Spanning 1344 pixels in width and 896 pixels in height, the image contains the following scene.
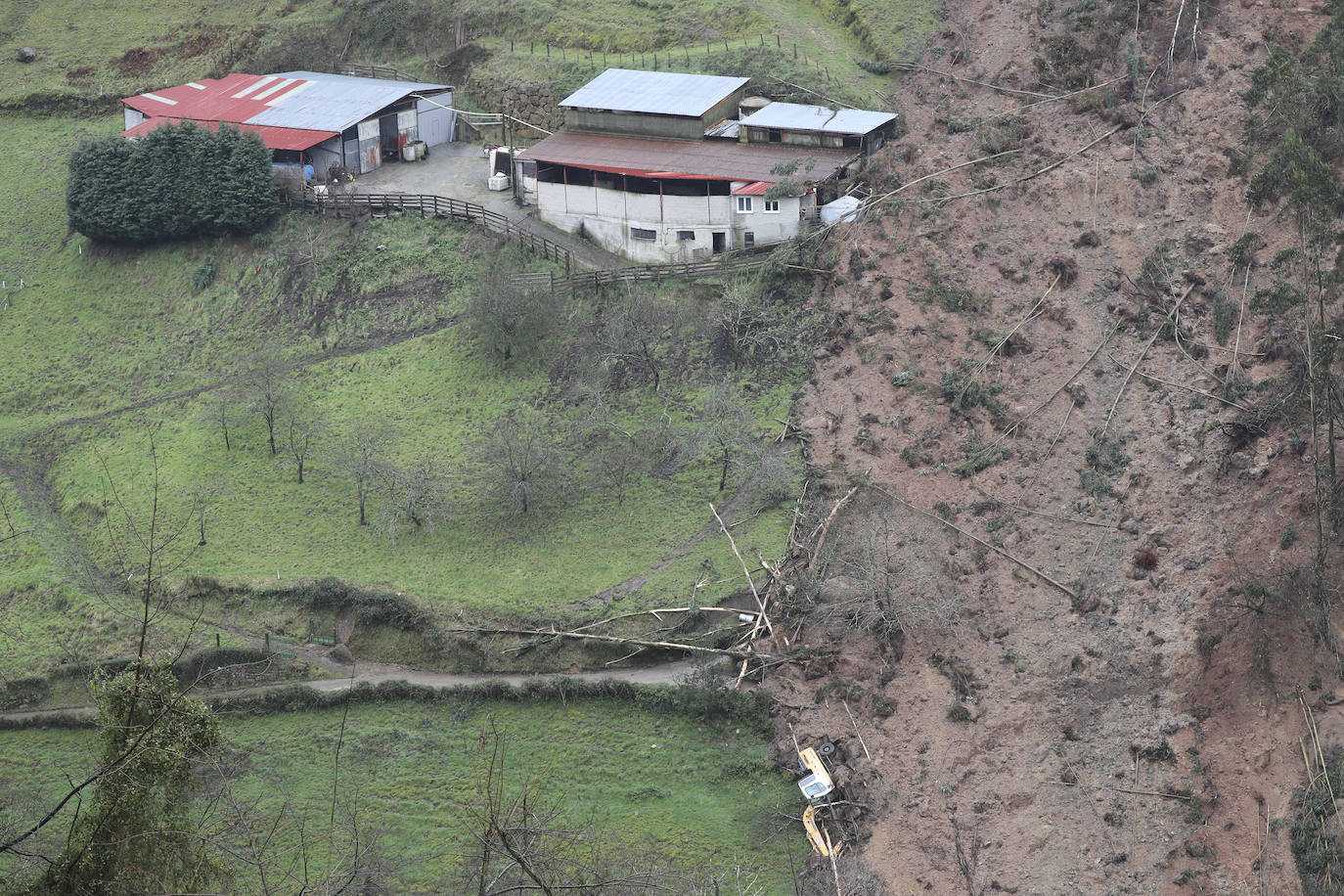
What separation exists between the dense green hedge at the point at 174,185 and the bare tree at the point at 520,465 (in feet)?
63.3

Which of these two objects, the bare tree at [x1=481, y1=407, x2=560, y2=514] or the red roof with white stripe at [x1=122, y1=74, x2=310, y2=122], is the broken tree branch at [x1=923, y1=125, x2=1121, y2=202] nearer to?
the bare tree at [x1=481, y1=407, x2=560, y2=514]

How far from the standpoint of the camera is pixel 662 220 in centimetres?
5478

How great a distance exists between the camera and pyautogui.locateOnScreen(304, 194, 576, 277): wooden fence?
55688 millimetres

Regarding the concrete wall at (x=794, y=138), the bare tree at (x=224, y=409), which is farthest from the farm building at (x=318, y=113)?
the concrete wall at (x=794, y=138)

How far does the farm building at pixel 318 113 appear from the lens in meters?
62.1

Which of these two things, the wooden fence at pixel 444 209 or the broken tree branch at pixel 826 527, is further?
the wooden fence at pixel 444 209

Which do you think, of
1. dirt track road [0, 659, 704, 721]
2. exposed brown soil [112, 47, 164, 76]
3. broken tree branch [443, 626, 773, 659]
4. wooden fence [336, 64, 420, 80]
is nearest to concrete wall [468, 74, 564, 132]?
wooden fence [336, 64, 420, 80]

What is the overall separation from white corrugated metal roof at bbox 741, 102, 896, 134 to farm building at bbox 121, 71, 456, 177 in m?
15.3

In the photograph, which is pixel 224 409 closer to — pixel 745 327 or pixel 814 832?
pixel 745 327

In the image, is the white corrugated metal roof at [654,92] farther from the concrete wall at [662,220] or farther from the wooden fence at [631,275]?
the wooden fence at [631,275]

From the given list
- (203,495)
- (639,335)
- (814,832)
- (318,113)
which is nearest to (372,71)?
(318,113)

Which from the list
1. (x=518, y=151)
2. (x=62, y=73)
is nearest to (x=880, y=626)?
(x=518, y=151)

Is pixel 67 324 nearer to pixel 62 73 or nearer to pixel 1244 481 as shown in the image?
pixel 62 73

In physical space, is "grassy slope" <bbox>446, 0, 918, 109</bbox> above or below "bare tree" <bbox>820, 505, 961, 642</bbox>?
above
